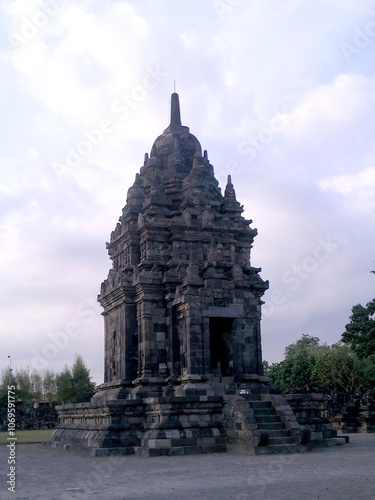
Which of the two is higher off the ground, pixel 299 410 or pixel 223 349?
pixel 223 349

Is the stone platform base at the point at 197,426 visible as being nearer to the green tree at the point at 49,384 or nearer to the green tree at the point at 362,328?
the green tree at the point at 362,328

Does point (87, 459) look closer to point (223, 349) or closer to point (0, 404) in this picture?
point (223, 349)

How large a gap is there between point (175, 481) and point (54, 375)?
63071 millimetres

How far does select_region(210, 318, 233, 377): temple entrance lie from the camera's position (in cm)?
2112

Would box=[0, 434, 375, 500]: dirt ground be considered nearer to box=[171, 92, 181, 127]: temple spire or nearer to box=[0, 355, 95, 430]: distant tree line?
box=[171, 92, 181, 127]: temple spire

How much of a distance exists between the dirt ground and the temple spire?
49.2 feet

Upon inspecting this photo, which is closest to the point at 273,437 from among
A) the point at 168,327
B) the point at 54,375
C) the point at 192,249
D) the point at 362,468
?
the point at 362,468

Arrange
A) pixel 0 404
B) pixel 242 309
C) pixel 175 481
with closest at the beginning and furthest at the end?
pixel 175 481, pixel 242 309, pixel 0 404

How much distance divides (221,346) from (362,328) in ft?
70.4

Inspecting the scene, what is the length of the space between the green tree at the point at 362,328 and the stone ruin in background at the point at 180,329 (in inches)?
763

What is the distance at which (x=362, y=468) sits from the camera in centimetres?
1266

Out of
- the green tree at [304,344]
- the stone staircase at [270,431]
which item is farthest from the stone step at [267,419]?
the green tree at [304,344]

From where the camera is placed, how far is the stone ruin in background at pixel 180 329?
701 inches

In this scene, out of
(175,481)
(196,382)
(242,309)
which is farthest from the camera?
(242,309)
